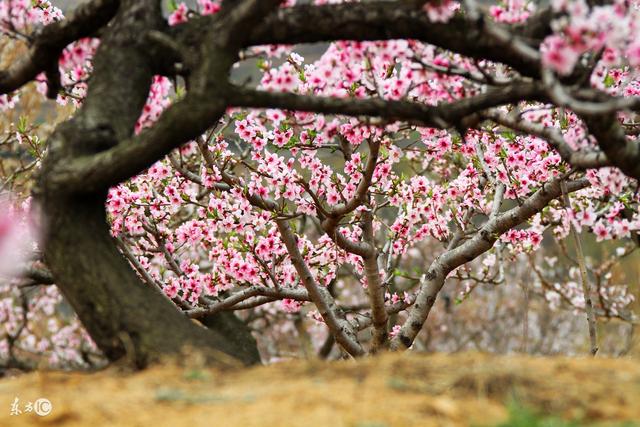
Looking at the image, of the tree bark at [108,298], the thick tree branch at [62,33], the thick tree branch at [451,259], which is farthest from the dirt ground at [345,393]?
the thick tree branch at [451,259]

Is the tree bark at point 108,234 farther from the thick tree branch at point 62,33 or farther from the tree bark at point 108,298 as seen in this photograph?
the thick tree branch at point 62,33

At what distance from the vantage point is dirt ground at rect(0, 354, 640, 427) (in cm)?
261

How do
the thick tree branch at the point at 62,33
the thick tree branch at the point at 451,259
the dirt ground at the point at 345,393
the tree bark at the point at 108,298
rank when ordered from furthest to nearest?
the thick tree branch at the point at 451,259 < the thick tree branch at the point at 62,33 < the tree bark at the point at 108,298 < the dirt ground at the point at 345,393

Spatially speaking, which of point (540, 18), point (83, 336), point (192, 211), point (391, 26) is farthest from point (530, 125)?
point (83, 336)

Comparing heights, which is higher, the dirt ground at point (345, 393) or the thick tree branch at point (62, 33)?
the thick tree branch at point (62, 33)

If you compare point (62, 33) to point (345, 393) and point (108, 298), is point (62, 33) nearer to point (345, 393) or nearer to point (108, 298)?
point (108, 298)

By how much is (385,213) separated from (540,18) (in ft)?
50.3

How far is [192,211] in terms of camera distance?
9914mm

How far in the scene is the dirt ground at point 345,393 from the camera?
8.56 ft

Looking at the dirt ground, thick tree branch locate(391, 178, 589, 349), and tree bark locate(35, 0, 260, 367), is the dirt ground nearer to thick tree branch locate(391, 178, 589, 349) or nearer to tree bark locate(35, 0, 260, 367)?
tree bark locate(35, 0, 260, 367)

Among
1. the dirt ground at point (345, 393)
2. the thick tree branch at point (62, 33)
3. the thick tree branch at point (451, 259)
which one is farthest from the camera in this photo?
the thick tree branch at point (451, 259)

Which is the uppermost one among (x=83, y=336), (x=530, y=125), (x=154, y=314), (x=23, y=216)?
(x=530, y=125)

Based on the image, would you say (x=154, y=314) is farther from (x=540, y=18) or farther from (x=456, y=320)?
(x=456, y=320)

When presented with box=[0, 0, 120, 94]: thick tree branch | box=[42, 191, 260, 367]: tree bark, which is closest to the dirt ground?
box=[42, 191, 260, 367]: tree bark
